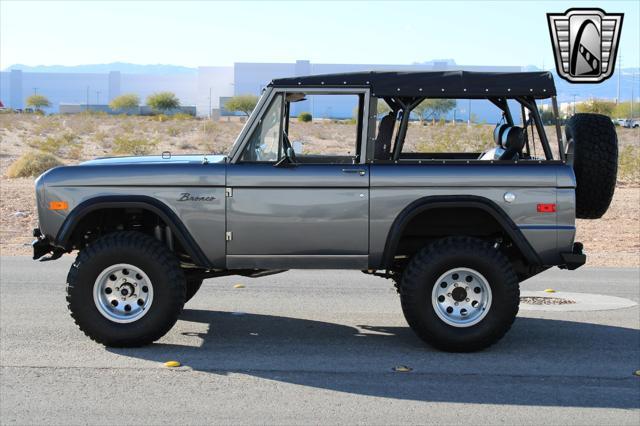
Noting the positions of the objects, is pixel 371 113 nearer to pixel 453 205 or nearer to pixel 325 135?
pixel 453 205

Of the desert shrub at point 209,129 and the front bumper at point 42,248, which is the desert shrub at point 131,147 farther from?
the front bumper at point 42,248

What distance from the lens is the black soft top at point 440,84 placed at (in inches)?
303

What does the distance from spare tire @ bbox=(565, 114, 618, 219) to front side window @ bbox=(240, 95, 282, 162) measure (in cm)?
236

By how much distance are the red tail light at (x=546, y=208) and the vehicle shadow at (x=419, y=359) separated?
1.11 m

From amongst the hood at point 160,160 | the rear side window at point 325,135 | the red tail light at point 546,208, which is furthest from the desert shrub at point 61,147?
the red tail light at point 546,208

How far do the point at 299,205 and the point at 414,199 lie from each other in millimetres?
896

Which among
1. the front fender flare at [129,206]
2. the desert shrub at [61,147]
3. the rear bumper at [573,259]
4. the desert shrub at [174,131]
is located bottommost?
the rear bumper at [573,259]

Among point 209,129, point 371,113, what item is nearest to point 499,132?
point 371,113

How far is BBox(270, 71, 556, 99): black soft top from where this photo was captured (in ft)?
25.3

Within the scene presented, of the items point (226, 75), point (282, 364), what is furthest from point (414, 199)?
point (226, 75)

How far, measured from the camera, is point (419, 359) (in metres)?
7.36

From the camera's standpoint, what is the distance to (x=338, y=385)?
21.7 ft

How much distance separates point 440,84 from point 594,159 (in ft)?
4.49

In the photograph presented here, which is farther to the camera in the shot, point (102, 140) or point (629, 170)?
point (102, 140)
